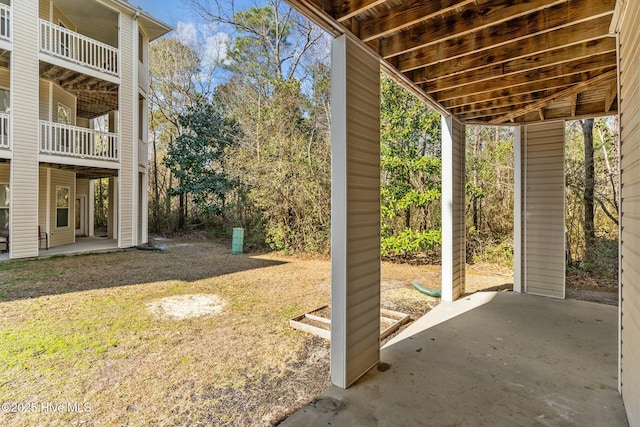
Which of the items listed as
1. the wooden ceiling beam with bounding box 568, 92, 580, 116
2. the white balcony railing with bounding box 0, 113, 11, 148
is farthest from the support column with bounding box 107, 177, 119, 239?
the wooden ceiling beam with bounding box 568, 92, 580, 116

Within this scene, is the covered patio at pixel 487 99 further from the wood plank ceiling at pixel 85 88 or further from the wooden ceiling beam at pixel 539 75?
the wood plank ceiling at pixel 85 88

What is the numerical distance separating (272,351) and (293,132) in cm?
782

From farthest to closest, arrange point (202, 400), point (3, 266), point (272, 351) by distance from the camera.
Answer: point (3, 266), point (272, 351), point (202, 400)

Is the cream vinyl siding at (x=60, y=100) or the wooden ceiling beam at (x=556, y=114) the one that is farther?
the cream vinyl siding at (x=60, y=100)

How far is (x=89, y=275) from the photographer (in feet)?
20.0

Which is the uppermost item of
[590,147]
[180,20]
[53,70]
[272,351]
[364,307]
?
[180,20]

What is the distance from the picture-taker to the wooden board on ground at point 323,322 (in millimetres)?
3512

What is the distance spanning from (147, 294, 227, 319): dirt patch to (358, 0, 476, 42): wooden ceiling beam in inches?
146

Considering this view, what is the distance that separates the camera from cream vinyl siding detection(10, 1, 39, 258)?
733 centimetres

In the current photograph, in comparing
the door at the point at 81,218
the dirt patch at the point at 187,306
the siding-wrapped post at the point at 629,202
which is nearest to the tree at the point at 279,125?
the dirt patch at the point at 187,306

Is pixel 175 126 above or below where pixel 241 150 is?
above

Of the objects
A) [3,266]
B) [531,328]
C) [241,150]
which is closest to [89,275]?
[3,266]

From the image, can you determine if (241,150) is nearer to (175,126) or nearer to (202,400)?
(175,126)

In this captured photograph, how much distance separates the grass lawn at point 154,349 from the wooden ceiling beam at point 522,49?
9.99ft
